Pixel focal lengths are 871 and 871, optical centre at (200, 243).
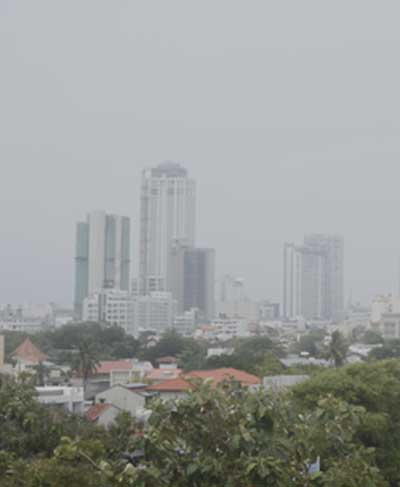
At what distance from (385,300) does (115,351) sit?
60.4m

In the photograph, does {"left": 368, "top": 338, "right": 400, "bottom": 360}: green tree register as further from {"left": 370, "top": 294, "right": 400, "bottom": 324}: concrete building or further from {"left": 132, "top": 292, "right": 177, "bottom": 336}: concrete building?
{"left": 132, "top": 292, "right": 177, "bottom": 336}: concrete building

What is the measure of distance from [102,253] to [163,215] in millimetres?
21184

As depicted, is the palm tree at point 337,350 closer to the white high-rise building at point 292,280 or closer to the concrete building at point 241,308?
the concrete building at point 241,308

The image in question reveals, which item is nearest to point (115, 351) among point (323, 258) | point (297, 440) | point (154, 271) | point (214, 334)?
Answer: point (214, 334)

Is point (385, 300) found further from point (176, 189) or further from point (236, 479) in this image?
point (236, 479)

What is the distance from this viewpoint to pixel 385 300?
114438 millimetres

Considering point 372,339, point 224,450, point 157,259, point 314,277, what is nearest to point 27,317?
point 157,259

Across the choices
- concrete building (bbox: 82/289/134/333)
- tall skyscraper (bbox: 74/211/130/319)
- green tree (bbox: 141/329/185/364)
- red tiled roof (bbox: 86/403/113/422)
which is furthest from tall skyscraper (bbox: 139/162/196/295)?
red tiled roof (bbox: 86/403/113/422)

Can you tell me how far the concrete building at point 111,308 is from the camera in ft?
351

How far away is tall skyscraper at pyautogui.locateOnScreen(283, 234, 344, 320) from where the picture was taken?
156875 millimetres

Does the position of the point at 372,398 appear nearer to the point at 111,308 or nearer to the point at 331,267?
the point at 111,308

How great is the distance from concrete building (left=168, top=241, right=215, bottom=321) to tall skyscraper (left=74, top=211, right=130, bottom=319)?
9.47m

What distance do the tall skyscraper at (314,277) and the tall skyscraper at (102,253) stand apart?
35901 mm

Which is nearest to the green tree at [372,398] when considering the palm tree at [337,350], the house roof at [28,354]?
the palm tree at [337,350]
